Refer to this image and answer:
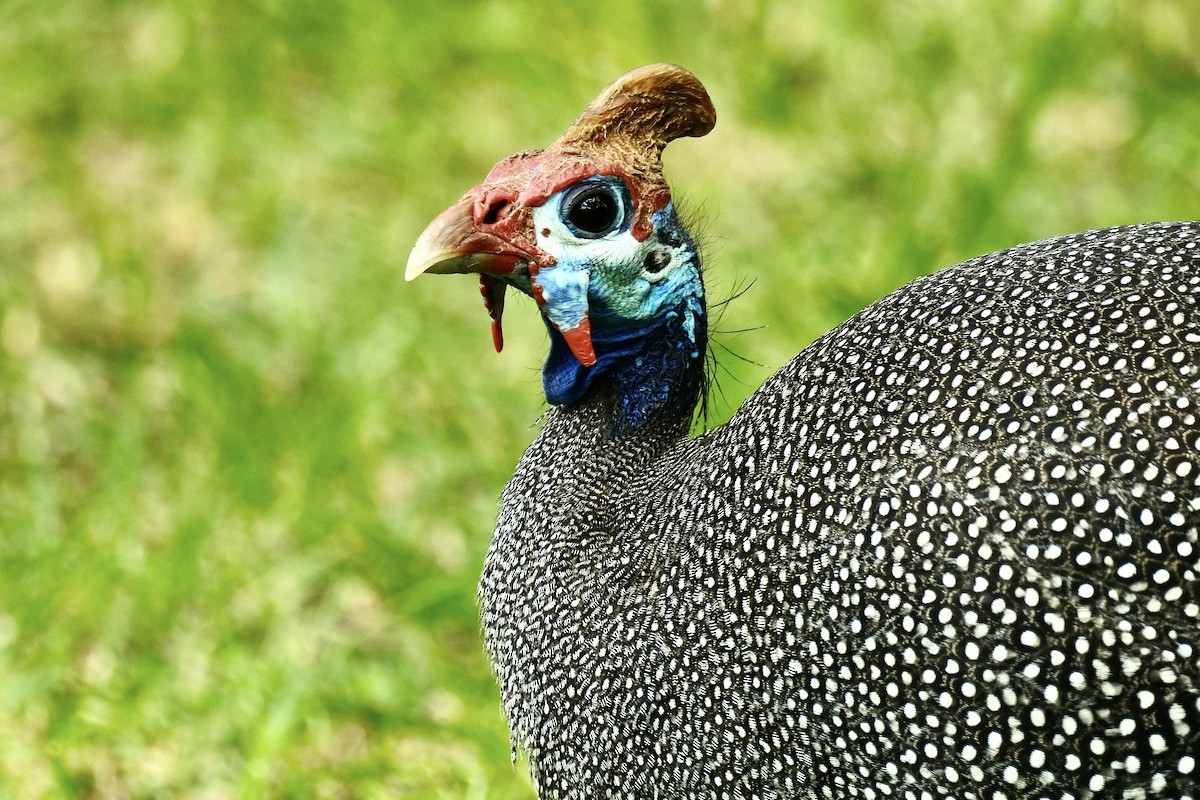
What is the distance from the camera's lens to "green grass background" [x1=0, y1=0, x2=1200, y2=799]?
3.04 metres

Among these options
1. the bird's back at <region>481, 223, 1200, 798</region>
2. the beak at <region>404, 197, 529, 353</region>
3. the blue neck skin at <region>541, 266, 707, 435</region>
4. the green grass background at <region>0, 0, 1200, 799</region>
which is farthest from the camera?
the green grass background at <region>0, 0, 1200, 799</region>

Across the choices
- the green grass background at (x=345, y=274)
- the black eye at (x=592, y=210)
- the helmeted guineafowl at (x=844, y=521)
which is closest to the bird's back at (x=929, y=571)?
the helmeted guineafowl at (x=844, y=521)

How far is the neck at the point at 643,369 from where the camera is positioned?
2359 mm

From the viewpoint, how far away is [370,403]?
152 inches

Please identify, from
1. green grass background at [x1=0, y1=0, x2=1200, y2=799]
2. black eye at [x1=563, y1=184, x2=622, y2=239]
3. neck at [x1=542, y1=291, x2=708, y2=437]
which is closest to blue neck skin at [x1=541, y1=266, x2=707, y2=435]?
neck at [x1=542, y1=291, x2=708, y2=437]

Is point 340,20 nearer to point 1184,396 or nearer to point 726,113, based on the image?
point 726,113

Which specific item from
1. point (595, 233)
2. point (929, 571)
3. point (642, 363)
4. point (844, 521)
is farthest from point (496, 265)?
point (929, 571)

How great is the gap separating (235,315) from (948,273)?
105 inches

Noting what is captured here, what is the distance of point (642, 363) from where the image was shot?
2398 mm

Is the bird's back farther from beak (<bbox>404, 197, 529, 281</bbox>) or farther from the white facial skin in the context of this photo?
beak (<bbox>404, 197, 529, 281</bbox>)

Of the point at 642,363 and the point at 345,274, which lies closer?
the point at 642,363

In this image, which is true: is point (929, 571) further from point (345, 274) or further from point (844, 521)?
point (345, 274)

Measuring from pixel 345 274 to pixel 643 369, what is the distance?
2186 millimetres

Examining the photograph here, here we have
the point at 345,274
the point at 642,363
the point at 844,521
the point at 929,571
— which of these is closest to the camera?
the point at 929,571
